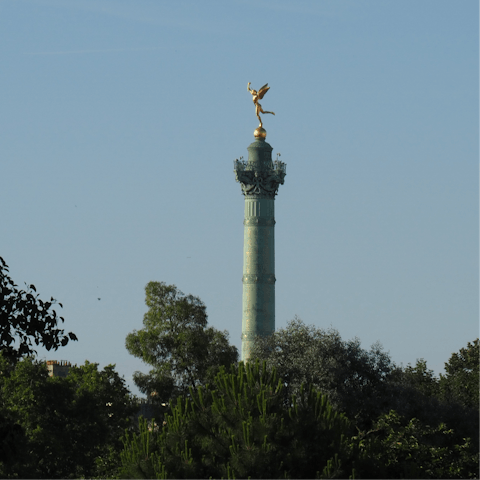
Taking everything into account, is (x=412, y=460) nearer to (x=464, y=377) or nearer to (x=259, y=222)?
(x=464, y=377)

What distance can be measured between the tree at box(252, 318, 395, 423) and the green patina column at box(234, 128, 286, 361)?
19.4 m

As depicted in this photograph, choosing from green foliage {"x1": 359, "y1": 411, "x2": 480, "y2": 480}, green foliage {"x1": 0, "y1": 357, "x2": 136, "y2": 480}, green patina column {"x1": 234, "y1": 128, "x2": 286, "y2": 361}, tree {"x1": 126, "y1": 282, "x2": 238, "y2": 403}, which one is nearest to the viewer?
green foliage {"x1": 359, "y1": 411, "x2": 480, "y2": 480}

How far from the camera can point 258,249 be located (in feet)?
290

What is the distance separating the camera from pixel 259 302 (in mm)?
87688

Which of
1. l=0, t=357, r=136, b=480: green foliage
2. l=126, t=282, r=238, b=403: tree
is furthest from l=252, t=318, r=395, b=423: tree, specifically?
l=0, t=357, r=136, b=480: green foliage

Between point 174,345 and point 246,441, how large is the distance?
97.9 feet

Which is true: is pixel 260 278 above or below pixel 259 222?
below

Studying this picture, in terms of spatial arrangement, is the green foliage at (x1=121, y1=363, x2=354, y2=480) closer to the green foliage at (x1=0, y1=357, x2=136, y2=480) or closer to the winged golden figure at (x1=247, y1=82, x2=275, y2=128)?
the green foliage at (x1=0, y1=357, x2=136, y2=480)

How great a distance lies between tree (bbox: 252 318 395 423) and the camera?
205 ft

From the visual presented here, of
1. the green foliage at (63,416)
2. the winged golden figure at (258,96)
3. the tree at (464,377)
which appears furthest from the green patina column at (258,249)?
the green foliage at (63,416)

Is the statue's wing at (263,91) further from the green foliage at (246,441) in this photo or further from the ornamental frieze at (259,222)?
the green foliage at (246,441)

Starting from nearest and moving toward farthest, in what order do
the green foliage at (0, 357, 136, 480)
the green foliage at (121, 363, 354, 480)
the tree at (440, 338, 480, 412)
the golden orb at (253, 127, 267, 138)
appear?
the green foliage at (121, 363, 354, 480), the green foliage at (0, 357, 136, 480), the tree at (440, 338, 480, 412), the golden orb at (253, 127, 267, 138)

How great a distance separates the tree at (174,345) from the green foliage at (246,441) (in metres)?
25.3

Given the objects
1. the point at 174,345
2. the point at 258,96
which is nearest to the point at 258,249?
the point at 258,96
